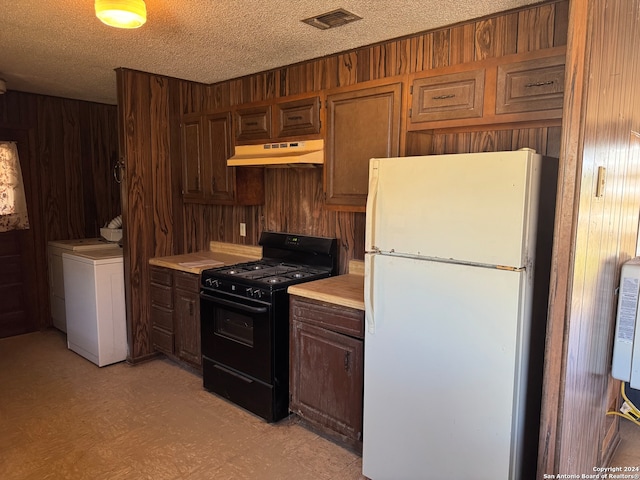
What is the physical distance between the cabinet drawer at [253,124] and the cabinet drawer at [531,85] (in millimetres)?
1634

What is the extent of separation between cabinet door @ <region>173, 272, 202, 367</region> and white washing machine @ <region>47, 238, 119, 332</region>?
117 centimetres

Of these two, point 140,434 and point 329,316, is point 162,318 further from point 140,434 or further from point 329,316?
point 329,316

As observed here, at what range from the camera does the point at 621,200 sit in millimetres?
1971

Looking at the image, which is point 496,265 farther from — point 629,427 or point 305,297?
point 629,427

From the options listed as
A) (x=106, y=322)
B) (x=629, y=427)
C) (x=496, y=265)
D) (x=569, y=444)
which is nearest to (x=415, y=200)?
(x=496, y=265)

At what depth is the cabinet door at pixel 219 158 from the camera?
353 cm

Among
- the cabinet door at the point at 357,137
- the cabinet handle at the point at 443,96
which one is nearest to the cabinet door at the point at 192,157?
the cabinet door at the point at 357,137

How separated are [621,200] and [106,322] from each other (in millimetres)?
3624

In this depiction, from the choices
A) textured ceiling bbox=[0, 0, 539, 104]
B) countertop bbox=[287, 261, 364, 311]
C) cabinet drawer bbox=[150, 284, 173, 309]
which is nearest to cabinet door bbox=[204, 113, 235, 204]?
textured ceiling bbox=[0, 0, 539, 104]

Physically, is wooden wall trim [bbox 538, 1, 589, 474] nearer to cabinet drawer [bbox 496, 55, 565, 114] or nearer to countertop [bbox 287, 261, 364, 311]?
cabinet drawer [bbox 496, 55, 565, 114]

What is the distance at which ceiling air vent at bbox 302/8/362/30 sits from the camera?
7.61 feet

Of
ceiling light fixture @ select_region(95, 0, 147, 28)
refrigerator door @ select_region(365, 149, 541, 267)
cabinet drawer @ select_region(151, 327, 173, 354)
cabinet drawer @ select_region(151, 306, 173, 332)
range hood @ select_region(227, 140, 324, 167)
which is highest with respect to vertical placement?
ceiling light fixture @ select_region(95, 0, 147, 28)

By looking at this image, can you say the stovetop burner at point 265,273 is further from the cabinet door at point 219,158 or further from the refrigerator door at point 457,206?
the refrigerator door at point 457,206

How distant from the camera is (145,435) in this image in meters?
2.72
